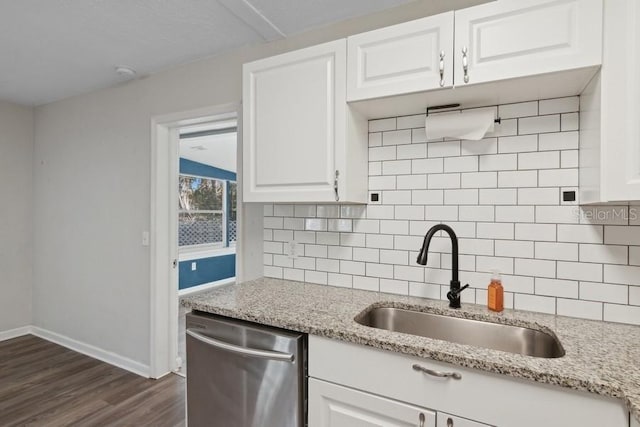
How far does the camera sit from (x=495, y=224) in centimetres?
153

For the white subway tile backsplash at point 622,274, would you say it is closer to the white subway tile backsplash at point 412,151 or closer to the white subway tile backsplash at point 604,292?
the white subway tile backsplash at point 604,292

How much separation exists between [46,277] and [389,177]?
363 centimetres

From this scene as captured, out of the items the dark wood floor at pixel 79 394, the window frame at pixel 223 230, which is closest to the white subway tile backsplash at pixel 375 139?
the dark wood floor at pixel 79 394

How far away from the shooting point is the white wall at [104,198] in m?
2.48

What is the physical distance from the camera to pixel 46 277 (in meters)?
3.44

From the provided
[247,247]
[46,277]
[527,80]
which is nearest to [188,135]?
[46,277]

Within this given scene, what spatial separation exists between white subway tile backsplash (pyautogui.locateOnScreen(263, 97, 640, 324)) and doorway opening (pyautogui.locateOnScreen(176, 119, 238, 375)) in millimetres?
3340

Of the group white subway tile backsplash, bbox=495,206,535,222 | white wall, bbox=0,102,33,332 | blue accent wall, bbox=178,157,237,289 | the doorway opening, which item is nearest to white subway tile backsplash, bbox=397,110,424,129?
white subway tile backsplash, bbox=495,206,535,222

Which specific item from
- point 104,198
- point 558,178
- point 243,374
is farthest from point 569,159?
point 104,198

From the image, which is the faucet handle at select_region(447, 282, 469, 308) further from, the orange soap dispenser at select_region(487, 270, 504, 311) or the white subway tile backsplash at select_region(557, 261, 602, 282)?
the white subway tile backsplash at select_region(557, 261, 602, 282)

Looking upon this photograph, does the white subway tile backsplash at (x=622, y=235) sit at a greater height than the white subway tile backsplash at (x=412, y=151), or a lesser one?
lesser

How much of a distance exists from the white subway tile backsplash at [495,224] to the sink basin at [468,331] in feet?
0.54

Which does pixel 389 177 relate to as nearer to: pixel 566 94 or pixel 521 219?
pixel 521 219

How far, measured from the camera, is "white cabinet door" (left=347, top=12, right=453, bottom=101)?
1.34m
